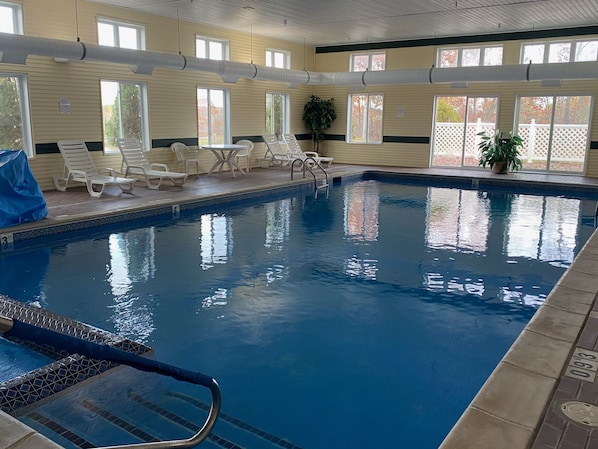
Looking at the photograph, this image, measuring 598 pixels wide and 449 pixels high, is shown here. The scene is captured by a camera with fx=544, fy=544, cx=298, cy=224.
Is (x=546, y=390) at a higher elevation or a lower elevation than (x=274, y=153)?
lower

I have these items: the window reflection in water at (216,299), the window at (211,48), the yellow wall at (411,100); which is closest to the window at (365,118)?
the yellow wall at (411,100)

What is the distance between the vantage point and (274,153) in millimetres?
12812

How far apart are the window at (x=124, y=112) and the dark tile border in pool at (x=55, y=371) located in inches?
264

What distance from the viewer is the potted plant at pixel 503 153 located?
39.7 ft

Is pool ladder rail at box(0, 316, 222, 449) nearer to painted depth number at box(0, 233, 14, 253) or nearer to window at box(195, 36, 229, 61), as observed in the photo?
painted depth number at box(0, 233, 14, 253)

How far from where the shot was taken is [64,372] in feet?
9.68

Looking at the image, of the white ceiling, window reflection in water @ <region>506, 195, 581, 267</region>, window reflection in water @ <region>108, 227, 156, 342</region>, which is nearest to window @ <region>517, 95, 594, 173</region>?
the white ceiling

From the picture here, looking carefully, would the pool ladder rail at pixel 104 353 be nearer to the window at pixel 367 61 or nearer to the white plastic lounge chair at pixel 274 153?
the white plastic lounge chair at pixel 274 153

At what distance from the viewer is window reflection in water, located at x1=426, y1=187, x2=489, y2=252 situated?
21.2ft

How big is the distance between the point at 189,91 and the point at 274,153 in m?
2.57

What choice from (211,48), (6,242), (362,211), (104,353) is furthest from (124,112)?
(104,353)

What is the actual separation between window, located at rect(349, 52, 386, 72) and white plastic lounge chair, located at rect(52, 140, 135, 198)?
24.5 ft

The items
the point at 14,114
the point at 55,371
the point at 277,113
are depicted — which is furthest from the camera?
the point at 277,113

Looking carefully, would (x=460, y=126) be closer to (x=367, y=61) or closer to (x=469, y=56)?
(x=469, y=56)
